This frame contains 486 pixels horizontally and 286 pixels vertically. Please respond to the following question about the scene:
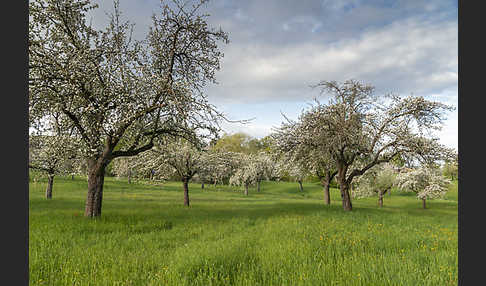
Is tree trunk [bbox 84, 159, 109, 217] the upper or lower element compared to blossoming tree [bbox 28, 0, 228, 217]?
lower

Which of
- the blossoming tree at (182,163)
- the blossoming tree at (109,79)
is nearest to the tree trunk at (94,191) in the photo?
the blossoming tree at (109,79)

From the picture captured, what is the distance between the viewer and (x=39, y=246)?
626 centimetres

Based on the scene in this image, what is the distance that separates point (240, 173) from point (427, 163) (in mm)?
34747

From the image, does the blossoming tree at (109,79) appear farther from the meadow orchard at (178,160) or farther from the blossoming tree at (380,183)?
the blossoming tree at (380,183)

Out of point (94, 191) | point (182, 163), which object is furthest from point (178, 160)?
point (94, 191)

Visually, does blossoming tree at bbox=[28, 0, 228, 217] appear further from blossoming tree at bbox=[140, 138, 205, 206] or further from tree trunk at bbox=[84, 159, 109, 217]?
blossoming tree at bbox=[140, 138, 205, 206]

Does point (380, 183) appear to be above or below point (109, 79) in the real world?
below

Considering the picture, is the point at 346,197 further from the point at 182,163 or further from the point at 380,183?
the point at 380,183

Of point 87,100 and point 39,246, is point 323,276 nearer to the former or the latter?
point 39,246

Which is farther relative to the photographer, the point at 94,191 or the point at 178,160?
the point at 178,160

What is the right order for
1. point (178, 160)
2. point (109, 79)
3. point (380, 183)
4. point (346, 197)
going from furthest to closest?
point (380, 183) → point (178, 160) → point (346, 197) → point (109, 79)

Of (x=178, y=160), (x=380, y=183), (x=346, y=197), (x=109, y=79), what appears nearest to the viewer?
(x=109, y=79)

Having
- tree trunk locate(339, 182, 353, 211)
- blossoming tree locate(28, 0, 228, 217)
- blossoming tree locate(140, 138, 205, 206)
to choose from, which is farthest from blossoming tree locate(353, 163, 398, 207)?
blossoming tree locate(28, 0, 228, 217)

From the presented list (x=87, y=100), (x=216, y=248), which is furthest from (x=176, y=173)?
(x=216, y=248)
